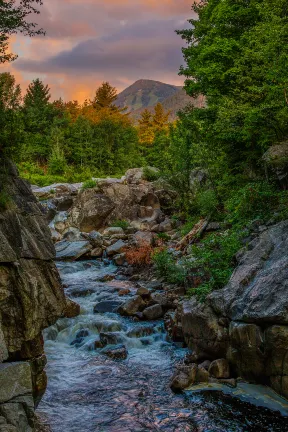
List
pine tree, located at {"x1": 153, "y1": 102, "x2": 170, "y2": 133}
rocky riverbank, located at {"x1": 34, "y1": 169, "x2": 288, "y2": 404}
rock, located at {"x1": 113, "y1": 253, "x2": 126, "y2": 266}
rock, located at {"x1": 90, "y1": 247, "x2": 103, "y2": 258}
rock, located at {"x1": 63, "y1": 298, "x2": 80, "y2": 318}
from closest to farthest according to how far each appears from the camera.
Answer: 1. rocky riverbank, located at {"x1": 34, "y1": 169, "x2": 288, "y2": 404}
2. rock, located at {"x1": 63, "y1": 298, "x2": 80, "y2": 318}
3. rock, located at {"x1": 113, "y1": 253, "x2": 126, "y2": 266}
4. rock, located at {"x1": 90, "y1": 247, "x2": 103, "y2": 258}
5. pine tree, located at {"x1": 153, "y1": 102, "x2": 170, "y2": 133}

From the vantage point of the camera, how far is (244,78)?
13.3 meters

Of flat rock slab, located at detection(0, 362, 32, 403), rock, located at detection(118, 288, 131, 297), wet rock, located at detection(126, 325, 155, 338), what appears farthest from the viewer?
rock, located at detection(118, 288, 131, 297)

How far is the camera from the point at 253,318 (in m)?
7.43

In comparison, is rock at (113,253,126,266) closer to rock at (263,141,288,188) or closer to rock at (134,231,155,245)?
rock at (134,231,155,245)

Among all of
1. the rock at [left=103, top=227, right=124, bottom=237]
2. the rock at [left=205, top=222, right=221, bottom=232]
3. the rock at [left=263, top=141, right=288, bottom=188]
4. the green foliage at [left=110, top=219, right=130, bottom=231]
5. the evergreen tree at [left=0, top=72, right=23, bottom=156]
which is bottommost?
the rock at [left=103, top=227, right=124, bottom=237]

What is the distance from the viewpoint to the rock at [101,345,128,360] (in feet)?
31.0

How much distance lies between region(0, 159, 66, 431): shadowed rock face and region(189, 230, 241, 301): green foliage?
3.99m

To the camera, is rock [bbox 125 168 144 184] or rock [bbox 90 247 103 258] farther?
rock [bbox 125 168 144 184]

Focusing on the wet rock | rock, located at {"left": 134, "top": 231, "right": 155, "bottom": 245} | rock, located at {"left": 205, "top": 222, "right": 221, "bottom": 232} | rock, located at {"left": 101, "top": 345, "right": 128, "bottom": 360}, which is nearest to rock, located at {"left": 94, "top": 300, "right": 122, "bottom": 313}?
the wet rock

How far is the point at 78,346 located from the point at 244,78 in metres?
10.3

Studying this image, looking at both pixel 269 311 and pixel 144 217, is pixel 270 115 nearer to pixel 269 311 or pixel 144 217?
pixel 269 311

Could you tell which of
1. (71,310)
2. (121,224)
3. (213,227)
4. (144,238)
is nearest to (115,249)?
(144,238)

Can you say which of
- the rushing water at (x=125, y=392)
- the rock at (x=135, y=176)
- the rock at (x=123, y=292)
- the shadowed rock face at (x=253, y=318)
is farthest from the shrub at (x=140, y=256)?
the rock at (x=135, y=176)

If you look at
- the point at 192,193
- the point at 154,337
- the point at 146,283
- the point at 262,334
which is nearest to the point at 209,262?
the point at 154,337
